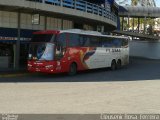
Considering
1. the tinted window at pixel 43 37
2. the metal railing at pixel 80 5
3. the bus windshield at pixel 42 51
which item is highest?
the metal railing at pixel 80 5

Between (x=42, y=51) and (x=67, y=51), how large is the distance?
1.62 metres

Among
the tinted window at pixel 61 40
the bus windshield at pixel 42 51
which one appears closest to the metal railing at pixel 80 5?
the tinted window at pixel 61 40

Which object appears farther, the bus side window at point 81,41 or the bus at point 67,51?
the bus side window at point 81,41

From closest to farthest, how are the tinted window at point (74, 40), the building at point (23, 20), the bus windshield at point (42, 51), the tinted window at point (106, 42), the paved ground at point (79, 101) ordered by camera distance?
the paved ground at point (79, 101)
the bus windshield at point (42, 51)
the tinted window at point (74, 40)
the building at point (23, 20)
the tinted window at point (106, 42)

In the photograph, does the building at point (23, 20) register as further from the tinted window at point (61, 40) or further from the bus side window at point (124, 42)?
the bus side window at point (124, 42)

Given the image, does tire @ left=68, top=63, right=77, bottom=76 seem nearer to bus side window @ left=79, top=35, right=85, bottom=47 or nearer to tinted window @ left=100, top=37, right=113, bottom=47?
bus side window @ left=79, top=35, right=85, bottom=47

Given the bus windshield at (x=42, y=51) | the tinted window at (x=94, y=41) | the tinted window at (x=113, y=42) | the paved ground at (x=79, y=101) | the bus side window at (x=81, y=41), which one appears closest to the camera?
the paved ground at (x=79, y=101)

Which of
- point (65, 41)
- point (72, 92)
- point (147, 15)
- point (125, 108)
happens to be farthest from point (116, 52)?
point (147, 15)

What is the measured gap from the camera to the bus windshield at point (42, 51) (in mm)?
23797

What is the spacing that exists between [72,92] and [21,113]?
5.34 m

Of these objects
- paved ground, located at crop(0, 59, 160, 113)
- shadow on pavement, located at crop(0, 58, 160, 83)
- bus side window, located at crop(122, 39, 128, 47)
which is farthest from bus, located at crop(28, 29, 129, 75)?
paved ground, located at crop(0, 59, 160, 113)

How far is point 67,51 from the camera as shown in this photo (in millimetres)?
24625

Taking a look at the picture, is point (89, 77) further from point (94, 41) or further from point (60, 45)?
point (94, 41)

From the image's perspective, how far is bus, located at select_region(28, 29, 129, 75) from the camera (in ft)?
78.2
